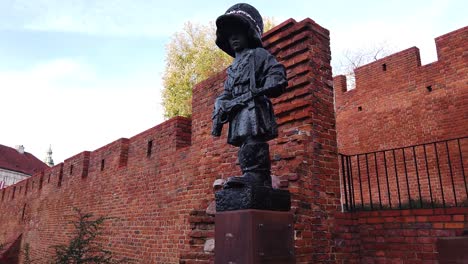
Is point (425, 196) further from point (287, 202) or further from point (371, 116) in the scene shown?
point (287, 202)

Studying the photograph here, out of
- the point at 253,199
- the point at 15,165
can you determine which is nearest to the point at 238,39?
the point at 253,199

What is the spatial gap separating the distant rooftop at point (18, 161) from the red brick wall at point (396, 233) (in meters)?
45.9

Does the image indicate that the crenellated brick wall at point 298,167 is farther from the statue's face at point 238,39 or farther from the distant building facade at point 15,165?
the distant building facade at point 15,165

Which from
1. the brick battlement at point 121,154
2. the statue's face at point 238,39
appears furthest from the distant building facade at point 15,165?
the statue's face at point 238,39

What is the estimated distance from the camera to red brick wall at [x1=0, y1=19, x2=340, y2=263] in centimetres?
459

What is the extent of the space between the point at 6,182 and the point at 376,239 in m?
46.5

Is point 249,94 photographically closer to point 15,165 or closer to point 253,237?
point 253,237

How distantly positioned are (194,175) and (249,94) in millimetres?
4747

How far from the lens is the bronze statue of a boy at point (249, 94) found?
119 inches

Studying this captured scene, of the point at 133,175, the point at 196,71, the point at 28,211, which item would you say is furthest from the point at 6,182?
the point at 133,175

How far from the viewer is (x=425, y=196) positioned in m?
9.72

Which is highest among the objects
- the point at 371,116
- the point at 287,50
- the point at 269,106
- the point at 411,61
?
the point at 411,61

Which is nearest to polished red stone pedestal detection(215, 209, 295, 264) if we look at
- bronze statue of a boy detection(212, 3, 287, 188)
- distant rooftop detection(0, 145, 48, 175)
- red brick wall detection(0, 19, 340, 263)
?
bronze statue of a boy detection(212, 3, 287, 188)

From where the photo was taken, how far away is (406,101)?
10906mm
